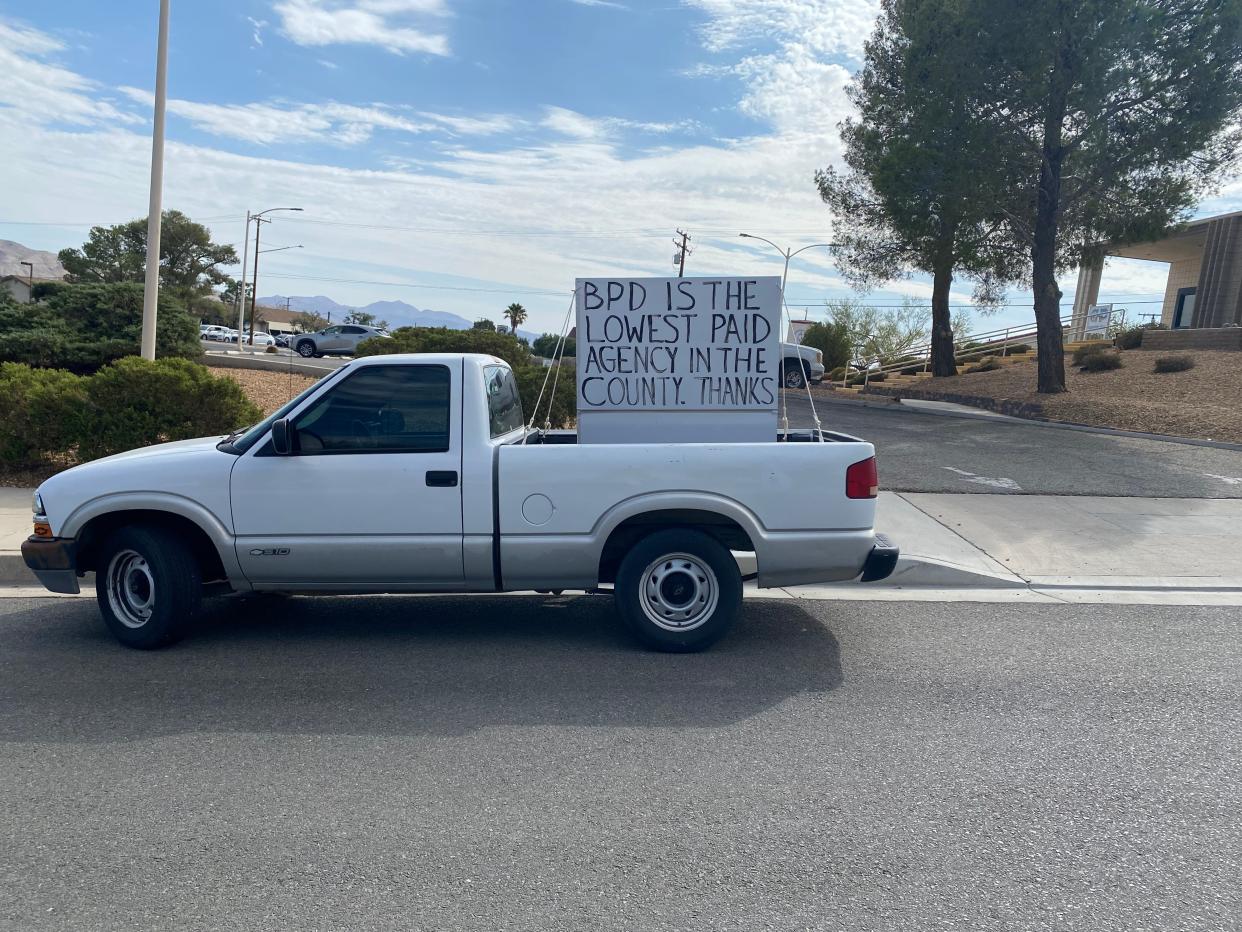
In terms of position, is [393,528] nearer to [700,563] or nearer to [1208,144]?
[700,563]

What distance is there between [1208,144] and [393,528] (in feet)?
69.2

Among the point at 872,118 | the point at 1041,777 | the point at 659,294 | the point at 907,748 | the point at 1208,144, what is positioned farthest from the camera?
the point at 872,118

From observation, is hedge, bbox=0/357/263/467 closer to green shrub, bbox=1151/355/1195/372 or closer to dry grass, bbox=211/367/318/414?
dry grass, bbox=211/367/318/414

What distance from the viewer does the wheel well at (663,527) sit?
6.14m

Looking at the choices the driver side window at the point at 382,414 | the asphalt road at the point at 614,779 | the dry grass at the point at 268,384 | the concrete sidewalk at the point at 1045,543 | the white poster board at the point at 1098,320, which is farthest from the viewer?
the white poster board at the point at 1098,320

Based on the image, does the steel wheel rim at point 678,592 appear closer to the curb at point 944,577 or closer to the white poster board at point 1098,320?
the curb at point 944,577

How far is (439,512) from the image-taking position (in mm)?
6027

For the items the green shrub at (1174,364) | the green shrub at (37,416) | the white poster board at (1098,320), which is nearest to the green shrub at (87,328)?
the green shrub at (37,416)

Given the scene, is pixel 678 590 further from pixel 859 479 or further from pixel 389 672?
pixel 389 672

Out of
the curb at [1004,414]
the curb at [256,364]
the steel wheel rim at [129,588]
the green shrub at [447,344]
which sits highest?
the green shrub at [447,344]

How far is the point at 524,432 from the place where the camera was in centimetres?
708

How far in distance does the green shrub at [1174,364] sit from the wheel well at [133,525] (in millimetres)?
22524

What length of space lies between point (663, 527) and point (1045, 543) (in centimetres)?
495

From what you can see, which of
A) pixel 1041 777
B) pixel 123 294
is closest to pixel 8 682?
pixel 1041 777
